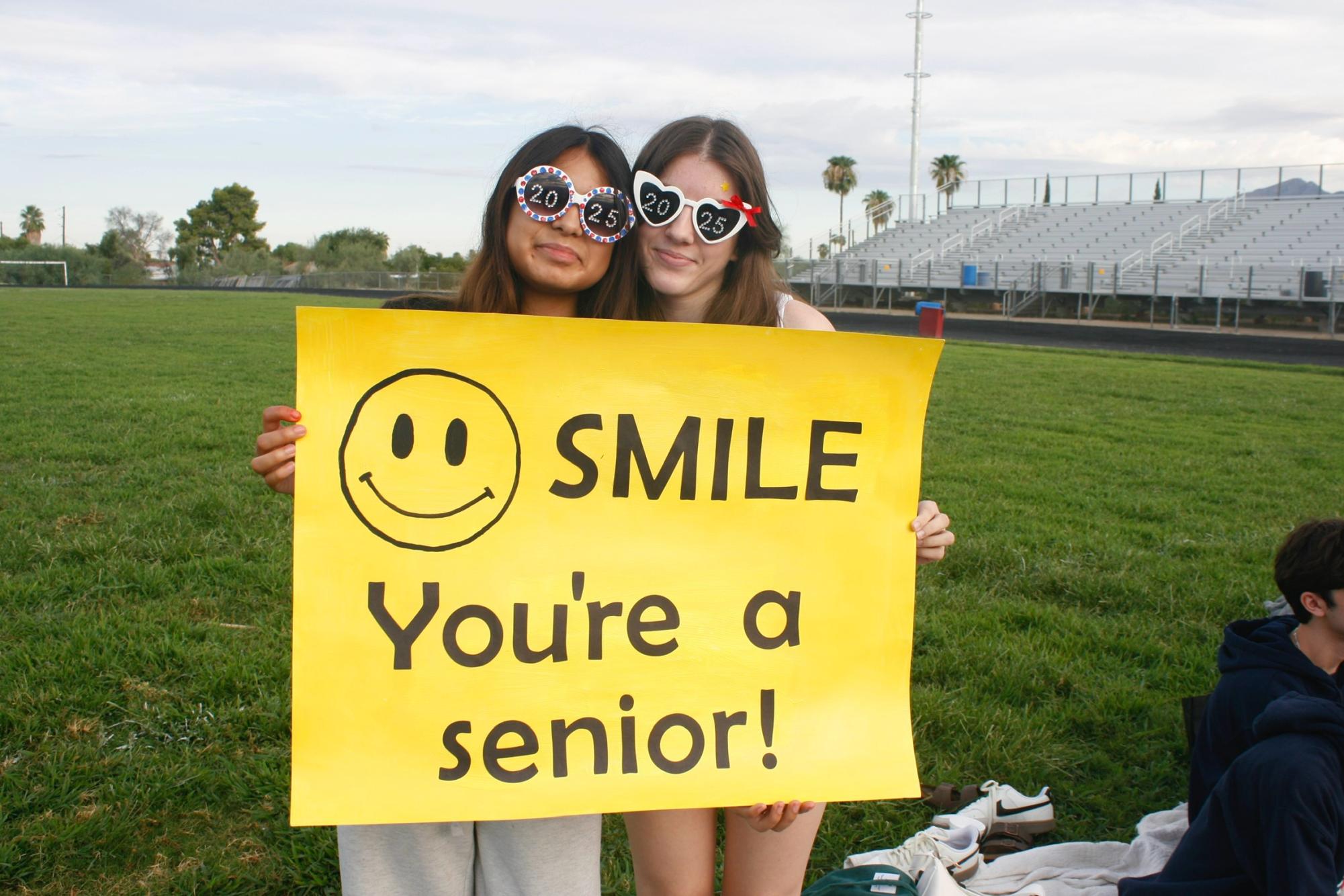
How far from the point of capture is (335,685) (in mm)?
1876

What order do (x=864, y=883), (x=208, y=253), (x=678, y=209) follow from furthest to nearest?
(x=208, y=253), (x=864, y=883), (x=678, y=209)

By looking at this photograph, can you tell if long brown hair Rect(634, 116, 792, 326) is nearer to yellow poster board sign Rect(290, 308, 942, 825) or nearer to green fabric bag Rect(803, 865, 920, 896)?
yellow poster board sign Rect(290, 308, 942, 825)

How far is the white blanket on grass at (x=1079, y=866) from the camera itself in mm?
3039

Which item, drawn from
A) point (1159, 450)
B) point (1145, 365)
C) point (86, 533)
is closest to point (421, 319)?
point (86, 533)

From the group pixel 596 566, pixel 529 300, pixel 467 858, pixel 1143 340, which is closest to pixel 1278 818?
pixel 596 566

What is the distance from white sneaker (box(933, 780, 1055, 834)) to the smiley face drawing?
78.4 inches

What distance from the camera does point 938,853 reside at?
3098 mm

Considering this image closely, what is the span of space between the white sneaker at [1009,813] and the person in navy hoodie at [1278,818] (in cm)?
60

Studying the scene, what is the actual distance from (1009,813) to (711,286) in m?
2.00

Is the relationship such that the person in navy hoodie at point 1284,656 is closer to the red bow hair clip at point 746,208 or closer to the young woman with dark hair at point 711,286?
the young woman with dark hair at point 711,286

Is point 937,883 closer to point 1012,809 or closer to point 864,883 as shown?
point 864,883

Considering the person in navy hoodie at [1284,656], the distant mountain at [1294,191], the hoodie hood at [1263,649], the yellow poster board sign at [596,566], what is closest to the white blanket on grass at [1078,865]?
the person in navy hoodie at [1284,656]

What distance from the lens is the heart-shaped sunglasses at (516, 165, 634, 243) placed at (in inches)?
80.6

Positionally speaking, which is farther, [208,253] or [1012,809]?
[208,253]
